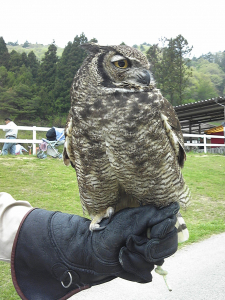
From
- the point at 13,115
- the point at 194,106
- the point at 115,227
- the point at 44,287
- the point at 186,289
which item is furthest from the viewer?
the point at 13,115

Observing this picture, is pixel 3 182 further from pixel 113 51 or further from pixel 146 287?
pixel 113 51

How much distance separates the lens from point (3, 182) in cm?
670

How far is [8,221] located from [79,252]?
565 millimetres

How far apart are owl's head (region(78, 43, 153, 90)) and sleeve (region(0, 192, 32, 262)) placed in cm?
114

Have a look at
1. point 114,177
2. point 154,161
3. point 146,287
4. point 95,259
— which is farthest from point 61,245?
point 146,287

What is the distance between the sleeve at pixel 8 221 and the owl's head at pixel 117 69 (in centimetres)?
114

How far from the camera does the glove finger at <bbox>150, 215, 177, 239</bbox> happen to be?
1802mm

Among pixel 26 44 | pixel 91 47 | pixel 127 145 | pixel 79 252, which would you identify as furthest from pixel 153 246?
pixel 26 44

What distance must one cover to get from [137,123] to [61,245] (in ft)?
3.44

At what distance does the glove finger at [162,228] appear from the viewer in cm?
180

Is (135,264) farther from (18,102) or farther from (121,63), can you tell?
(18,102)

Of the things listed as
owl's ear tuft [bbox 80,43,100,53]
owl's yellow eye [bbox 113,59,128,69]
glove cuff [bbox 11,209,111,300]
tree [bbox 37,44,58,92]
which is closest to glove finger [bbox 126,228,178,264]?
glove cuff [bbox 11,209,111,300]

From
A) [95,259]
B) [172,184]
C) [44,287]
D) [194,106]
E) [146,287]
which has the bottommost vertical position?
[146,287]

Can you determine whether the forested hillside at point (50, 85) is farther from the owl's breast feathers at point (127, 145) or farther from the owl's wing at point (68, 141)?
the owl's breast feathers at point (127, 145)
